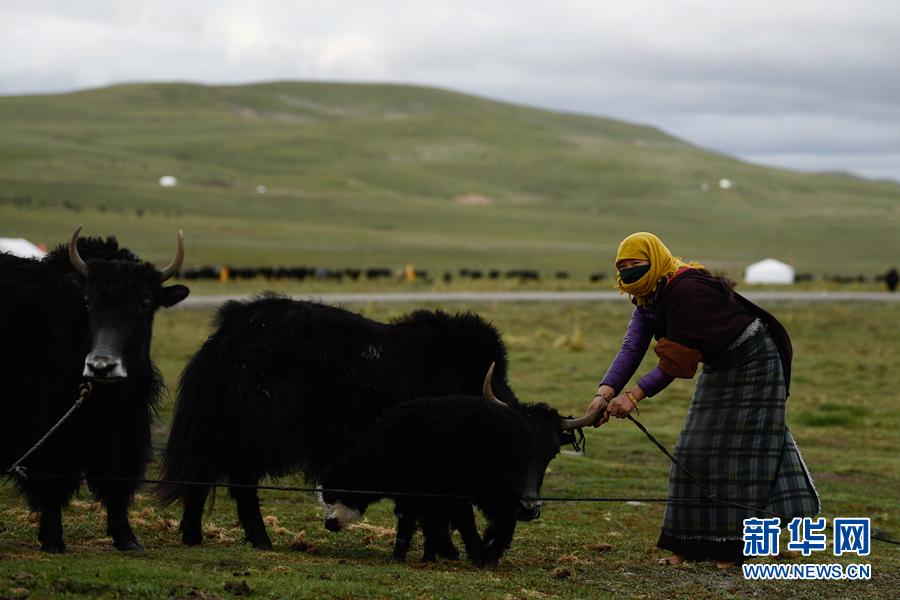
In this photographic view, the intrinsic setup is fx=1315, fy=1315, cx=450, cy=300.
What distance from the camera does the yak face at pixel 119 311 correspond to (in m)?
7.06

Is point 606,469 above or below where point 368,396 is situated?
below

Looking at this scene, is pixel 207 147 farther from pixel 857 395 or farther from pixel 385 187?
pixel 857 395

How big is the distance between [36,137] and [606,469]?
131212 mm

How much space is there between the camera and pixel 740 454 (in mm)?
7277

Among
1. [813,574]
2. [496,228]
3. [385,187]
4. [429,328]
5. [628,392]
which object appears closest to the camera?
[628,392]

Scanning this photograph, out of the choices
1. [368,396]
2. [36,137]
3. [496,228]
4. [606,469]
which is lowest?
[606,469]

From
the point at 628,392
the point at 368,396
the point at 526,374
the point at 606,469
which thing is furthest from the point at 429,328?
the point at 526,374

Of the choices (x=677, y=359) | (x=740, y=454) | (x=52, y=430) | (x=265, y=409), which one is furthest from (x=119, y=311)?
(x=740, y=454)

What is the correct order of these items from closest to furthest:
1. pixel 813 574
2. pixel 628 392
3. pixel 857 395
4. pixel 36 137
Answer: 1. pixel 628 392
2. pixel 813 574
3. pixel 857 395
4. pixel 36 137

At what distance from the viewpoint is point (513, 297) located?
3750 centimetres

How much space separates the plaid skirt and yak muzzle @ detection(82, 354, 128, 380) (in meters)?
3.13

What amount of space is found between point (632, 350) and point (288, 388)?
204cm

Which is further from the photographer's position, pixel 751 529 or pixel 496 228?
pixel 496 228

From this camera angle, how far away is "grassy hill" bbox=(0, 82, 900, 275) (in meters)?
73.6
